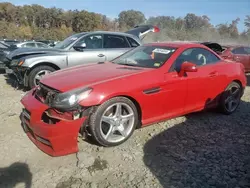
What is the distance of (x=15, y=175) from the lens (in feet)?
9.32

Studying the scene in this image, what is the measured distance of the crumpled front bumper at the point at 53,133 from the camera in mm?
3035

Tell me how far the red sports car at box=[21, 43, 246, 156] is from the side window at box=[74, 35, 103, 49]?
2258 millimetres

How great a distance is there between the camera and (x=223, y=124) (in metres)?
4.61

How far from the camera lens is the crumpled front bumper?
304cm

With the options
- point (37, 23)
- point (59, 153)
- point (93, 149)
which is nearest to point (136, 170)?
point (93, 149)

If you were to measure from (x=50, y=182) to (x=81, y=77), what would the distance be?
147 cm

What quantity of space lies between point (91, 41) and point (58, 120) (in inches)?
165

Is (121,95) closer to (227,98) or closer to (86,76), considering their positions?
(86,76)

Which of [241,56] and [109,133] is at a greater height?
[241,56]

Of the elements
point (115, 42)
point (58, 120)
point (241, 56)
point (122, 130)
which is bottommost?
point (122, 130)

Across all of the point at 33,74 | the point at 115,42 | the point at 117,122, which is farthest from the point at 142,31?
the point at 117,122

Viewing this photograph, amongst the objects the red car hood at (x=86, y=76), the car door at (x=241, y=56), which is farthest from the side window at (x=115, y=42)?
the car door at (x=241, y=56)

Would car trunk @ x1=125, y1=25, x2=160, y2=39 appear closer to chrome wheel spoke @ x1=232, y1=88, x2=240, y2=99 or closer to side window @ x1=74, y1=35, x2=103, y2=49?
side window @ x1=74, y1=35, x2=103, y2=49

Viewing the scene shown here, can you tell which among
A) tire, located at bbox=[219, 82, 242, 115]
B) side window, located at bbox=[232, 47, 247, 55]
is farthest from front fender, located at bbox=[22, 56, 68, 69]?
side window, located at bbox=[232, 47, 247, 55]
